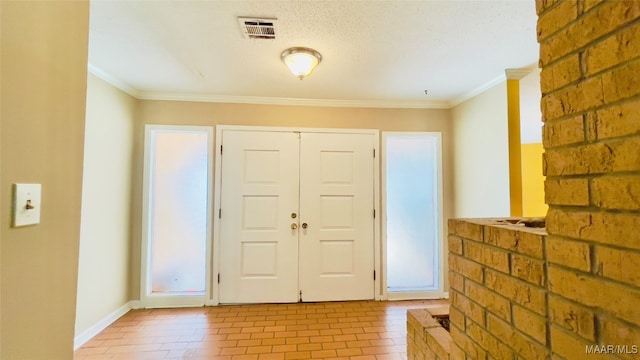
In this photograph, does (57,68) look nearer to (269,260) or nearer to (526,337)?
(526,337)

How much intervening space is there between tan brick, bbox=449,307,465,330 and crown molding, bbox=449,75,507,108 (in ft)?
7.38

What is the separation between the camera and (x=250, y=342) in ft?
7.73

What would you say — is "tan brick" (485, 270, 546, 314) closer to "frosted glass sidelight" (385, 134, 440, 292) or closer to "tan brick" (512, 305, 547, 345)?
"tan brick" (512, 305, 547, 345)

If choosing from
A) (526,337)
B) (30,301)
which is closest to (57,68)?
(30,301)

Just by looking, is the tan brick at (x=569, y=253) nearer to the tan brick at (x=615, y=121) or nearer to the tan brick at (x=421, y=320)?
the tan brick at (x=615, y=121)

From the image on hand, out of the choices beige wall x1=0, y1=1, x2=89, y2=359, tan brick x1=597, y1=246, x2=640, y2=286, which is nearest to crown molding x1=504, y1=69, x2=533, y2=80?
tan brick x1=597, y1=246, x2=640, y2=286

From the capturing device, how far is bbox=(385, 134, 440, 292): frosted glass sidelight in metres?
3.41

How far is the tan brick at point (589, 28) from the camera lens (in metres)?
0.59

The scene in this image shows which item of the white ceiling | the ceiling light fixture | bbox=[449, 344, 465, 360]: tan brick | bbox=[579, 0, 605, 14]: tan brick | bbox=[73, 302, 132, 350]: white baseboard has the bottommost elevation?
bbox=[73, 302, 132, 350]: white baseboard

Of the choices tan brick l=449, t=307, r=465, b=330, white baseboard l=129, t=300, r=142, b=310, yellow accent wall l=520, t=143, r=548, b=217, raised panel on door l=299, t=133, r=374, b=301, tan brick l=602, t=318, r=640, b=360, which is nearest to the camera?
tan brick l=602, t=318, r=640, b=360

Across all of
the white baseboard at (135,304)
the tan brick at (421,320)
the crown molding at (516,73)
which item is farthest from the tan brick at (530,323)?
the white baseboard at (135,304)

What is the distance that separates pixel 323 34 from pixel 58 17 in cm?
146

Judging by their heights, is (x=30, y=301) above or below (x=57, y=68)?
below

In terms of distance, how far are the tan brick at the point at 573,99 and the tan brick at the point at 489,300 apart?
1.92ft
